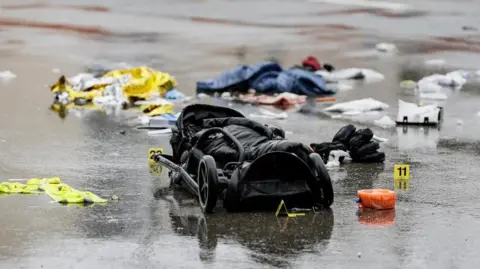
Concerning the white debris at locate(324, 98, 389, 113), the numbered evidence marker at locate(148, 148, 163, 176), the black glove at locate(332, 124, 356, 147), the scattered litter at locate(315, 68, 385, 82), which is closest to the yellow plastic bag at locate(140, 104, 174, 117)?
the white debris at locate(324, 98, 389, 113)

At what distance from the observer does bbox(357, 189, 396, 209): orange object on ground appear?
9500mm

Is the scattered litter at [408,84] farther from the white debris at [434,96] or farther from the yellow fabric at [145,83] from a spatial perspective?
the yellow fabric at [145,83]

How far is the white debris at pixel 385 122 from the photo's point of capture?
14226mm

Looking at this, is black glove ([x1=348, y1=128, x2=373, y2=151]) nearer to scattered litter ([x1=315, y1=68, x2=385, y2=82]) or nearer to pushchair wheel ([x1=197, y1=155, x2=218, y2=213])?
pushchair wheel ([x1=197, y1=155, x2=218, y2=213])

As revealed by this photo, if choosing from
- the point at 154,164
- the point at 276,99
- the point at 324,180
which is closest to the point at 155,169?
the point at 154,164

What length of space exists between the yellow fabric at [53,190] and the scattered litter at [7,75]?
8083 mm

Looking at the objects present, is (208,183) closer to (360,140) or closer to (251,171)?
(251,171)

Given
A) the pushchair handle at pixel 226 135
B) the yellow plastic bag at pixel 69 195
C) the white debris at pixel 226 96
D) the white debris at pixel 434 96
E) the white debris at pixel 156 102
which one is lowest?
the white debris at pixel 434 96

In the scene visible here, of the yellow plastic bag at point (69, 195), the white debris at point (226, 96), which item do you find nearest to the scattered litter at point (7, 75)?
the white debris at point (226, 96)

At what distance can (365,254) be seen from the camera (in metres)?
8.10

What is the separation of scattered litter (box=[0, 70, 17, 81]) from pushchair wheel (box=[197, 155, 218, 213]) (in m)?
9.57

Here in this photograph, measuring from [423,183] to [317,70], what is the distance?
8396mm

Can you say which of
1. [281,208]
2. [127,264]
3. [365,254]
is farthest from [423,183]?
[127,264]

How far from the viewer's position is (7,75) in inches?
734
